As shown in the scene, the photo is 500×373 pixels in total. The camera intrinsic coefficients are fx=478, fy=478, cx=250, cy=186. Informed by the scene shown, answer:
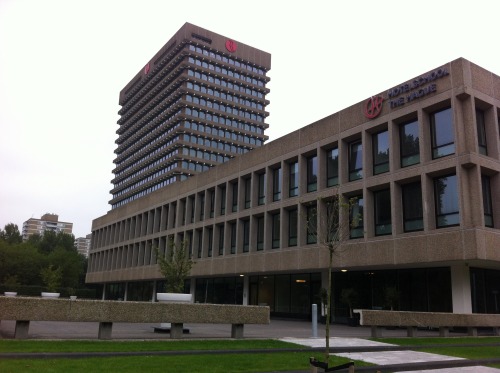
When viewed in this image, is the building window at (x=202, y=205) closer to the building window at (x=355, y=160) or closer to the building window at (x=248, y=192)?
the building window at (x=248, y=192)

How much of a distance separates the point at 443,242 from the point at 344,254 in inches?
270

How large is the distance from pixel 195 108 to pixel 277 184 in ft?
232

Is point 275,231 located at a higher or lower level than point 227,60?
lower

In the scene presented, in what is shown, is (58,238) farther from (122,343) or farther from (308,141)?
(122,343)

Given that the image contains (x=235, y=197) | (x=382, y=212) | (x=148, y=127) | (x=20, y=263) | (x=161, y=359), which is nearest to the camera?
(x=161, y=359)

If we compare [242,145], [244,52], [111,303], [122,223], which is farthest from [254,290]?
[244,52]

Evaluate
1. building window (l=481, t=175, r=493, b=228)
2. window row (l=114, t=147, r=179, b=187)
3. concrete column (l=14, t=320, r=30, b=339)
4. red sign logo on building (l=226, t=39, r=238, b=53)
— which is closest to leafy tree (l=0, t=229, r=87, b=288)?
window row (l=114, t=147, r=179, b=187)

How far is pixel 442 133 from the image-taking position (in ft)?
86.3

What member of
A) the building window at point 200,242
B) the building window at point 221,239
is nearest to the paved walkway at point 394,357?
the building window at point 221,239

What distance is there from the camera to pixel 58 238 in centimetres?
12756

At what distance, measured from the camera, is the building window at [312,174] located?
3412 centimetres

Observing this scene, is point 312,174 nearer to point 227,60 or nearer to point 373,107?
point 373,107

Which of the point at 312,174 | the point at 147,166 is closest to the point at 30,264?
the point at 147,166

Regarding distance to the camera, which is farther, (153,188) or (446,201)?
(153,188)
